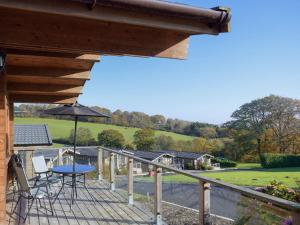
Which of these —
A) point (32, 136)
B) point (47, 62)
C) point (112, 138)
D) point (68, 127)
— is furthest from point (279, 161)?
point (47, 62)

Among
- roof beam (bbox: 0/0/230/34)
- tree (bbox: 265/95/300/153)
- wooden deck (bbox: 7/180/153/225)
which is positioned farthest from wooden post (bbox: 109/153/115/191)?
tree (bbox: 265/95/300/153)

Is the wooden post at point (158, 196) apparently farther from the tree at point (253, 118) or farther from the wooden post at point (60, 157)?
the tree at point (253, 118)

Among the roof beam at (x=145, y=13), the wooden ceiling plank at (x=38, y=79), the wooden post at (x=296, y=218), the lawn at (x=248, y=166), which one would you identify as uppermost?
the roof beam at (x=145, y=13)

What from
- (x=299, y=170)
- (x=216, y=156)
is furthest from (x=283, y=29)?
(x=216, y=156)

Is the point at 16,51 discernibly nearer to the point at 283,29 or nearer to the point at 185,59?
the point at 185,59

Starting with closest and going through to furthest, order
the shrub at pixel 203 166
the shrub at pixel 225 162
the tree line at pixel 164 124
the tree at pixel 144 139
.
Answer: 1. the tree line at pixel 164 124
2. the tree at pixel 144 139
3. the shrub at pixel 203 166
4. the shrub at pixel 225 162

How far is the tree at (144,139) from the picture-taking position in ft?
137

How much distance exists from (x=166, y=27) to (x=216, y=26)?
1.48ft

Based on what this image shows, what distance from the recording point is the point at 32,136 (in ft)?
35.2

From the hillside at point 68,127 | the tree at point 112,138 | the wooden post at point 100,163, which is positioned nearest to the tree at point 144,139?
the hillside at point 68,127

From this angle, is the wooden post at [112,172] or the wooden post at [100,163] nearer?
the wooden post at [112,172]

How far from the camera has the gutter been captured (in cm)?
252

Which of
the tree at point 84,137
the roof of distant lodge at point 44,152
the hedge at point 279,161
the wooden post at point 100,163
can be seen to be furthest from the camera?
the hedge at point 279,161

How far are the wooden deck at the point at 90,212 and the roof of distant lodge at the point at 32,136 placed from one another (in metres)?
3.13
